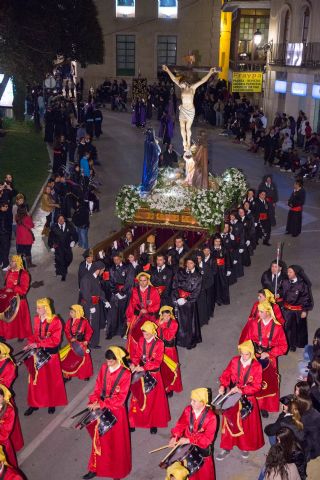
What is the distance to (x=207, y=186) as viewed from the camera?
650 inches

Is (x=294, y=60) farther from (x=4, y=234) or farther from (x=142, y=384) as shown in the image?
(x=142, y=384)

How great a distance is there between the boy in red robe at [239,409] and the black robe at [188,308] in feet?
10.3

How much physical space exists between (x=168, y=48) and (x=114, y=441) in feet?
141

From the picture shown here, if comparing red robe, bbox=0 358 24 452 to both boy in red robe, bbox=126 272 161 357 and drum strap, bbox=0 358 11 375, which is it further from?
boy in red robe, bbox=126 272 161 357

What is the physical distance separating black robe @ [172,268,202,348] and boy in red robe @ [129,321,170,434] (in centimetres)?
257

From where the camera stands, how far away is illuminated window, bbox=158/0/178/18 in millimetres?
46969

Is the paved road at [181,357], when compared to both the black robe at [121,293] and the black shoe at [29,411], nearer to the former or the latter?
the black shoe at [29,411]

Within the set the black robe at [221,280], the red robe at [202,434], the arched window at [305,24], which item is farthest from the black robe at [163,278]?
the arched window at [305,24]

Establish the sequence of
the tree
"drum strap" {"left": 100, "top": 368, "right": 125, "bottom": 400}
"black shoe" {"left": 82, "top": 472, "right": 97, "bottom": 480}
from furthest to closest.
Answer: the tree → "black shoe" {"left": 82, "top": 472, "right": 97, "bottom": 480} → "drum strap" {"left": 100, "top": 368, "right": 125, "bottom": 400}

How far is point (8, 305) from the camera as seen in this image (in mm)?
12281

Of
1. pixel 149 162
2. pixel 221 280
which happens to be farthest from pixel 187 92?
pixel 221 280

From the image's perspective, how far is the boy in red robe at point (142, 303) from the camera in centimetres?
1151

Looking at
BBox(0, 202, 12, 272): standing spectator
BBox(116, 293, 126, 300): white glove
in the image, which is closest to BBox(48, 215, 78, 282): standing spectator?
BBox(0, 202, 12, 272): standing spectator

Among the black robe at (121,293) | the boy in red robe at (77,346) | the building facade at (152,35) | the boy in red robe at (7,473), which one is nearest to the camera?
the boy in red robe at (7,473)
